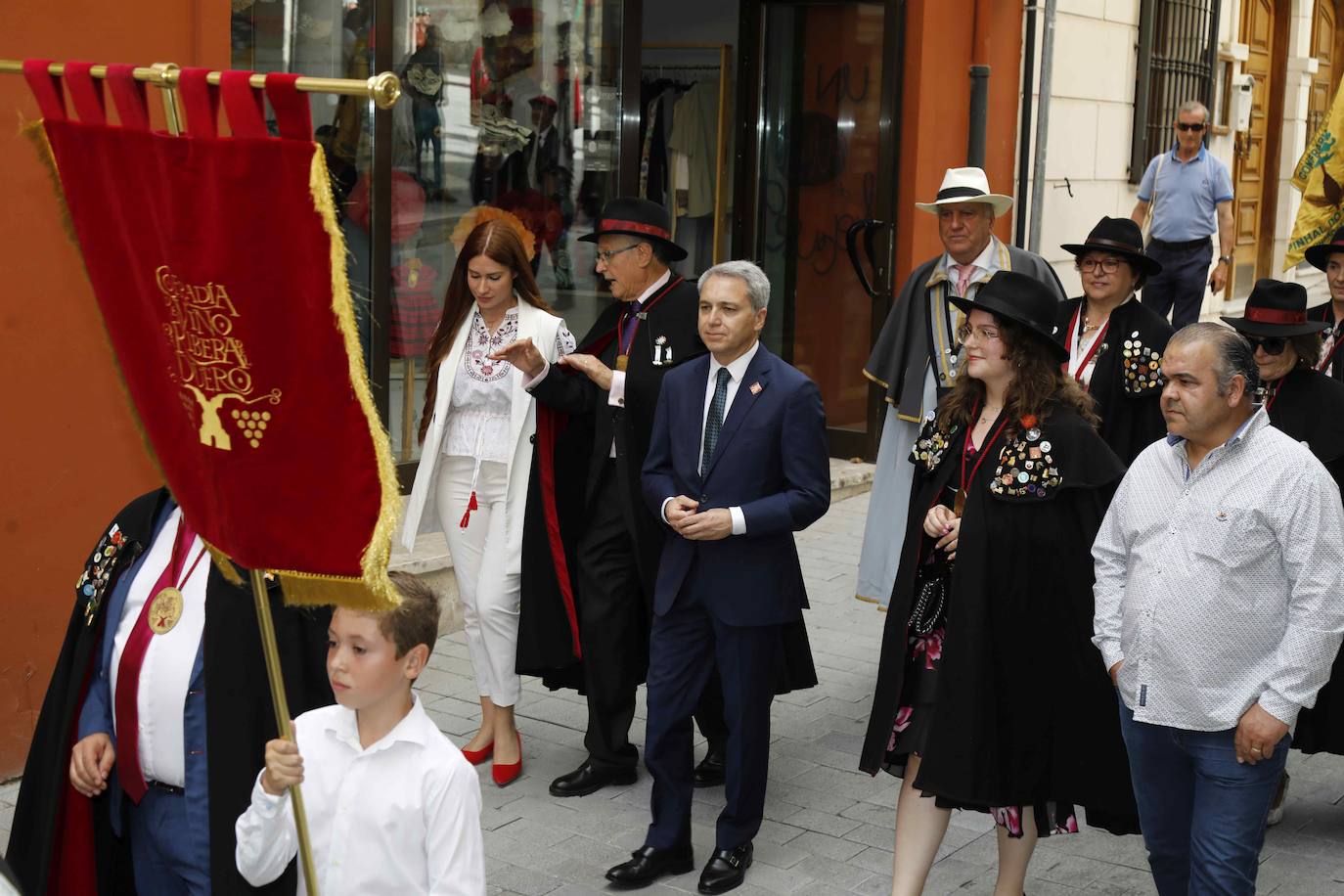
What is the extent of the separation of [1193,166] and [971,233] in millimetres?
7236

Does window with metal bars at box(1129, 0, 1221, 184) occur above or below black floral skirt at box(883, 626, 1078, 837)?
above

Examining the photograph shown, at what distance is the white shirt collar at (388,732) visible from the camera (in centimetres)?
345

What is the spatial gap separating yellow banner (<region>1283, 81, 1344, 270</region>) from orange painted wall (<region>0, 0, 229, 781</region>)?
4.98 m

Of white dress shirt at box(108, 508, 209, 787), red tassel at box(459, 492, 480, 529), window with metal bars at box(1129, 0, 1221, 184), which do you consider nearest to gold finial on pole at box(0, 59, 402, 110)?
white dress shirt at box(108, 508, 209, 787)

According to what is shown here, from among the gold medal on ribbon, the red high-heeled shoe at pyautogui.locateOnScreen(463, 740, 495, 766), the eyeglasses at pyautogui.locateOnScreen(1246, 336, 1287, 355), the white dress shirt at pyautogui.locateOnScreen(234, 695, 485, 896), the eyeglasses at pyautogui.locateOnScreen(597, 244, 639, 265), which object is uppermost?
the eyeglasses at pyautogui.locateOnScreen(597, 244, 639, 265)

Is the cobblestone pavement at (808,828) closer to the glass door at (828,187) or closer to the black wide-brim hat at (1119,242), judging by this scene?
the black wide-brim hat at (1119,242)

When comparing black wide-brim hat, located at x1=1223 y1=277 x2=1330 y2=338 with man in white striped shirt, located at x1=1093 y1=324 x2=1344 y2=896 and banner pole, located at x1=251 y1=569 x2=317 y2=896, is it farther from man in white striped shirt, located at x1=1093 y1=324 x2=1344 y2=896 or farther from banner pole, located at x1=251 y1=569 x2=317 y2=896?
banner pole, located at x1=251 y1=569 x2=317 y2=896

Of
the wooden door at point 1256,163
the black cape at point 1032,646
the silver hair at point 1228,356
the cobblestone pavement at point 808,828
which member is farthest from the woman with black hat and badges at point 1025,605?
the wooden door at point 1256,163

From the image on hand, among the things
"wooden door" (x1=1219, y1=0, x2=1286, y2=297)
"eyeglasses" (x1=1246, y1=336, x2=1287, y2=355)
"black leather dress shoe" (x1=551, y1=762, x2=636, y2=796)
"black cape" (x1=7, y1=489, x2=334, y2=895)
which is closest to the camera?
"black cape" (x1=7, y1=489, x2=334, y2=895)

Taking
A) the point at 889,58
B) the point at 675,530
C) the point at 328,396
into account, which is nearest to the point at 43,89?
the point at 328,396

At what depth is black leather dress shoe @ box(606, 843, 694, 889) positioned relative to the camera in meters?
5.51

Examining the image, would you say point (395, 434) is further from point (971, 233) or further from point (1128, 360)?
point (1128, 360)

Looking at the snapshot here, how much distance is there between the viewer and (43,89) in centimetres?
307

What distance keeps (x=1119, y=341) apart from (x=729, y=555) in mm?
2293
